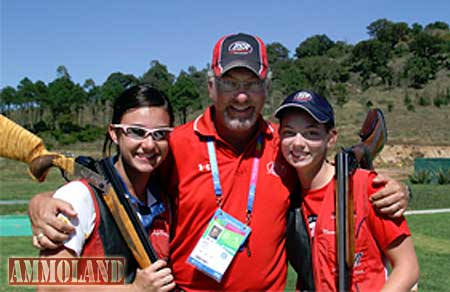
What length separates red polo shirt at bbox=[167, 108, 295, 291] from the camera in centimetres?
334

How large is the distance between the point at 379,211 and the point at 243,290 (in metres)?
0.97

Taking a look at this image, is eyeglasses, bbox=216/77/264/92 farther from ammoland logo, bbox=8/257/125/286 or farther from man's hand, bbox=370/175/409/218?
ammoland logo, bbox=8/257/125/286

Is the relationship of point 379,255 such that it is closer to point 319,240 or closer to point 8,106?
point 319,240

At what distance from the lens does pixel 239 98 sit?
3.39 m

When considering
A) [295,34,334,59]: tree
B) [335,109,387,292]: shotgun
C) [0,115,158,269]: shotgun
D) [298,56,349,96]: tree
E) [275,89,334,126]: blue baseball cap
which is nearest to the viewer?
[0,115,158,269]: shotgun

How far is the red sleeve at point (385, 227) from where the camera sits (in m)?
2.95

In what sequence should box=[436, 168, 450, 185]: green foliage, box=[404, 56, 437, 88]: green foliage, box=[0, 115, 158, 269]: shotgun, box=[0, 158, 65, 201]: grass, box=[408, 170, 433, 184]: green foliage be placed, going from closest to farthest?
box=[0, 115, 158, 269]: shotgun < box=[0, 158, 65, 201]: grass < box=[436, 168, 450, 185]: green foliage < box=[408, 170, 433, 184]: green foliage < box=[404, 56, 437, 88]: green foliage

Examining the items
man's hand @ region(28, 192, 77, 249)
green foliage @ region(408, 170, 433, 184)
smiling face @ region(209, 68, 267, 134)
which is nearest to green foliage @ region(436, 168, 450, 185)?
green foliage @ region(408, 170, 433, 184)

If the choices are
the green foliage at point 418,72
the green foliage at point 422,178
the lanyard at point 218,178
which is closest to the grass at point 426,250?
the lanyard at point 218,178

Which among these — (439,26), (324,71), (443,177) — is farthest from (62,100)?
(439,26)

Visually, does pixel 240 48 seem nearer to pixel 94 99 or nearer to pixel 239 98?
pixel 239 98

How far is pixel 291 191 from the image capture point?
3451 millimetres

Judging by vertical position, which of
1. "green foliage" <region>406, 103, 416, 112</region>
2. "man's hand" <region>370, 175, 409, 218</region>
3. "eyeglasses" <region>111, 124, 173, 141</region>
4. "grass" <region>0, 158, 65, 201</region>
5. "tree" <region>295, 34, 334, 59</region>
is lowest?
"grass" <region>0, 158, 65, 201</region>

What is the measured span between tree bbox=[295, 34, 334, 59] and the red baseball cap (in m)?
96.6
